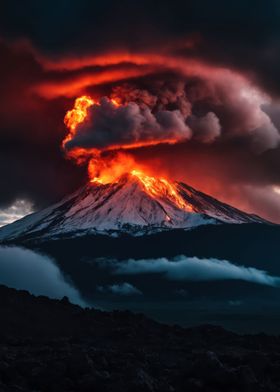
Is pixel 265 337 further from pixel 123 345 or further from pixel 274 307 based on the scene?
pixel 274 307

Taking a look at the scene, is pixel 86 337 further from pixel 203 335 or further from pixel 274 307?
pixel 274 307

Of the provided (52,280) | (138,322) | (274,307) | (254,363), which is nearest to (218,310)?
(274,307)

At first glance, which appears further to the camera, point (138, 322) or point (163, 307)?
point (163, 307)

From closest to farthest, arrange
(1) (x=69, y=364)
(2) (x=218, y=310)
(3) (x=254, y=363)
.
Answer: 1. (1) (x=69, y=364)
2. (3) (x=254, y=363)
3. (2) (x=218, y=310)

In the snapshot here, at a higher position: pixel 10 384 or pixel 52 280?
pixel 52 280

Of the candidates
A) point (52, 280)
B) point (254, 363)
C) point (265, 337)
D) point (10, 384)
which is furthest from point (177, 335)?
point (52, 280)

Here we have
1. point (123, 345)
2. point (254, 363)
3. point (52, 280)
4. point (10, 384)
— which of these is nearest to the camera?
point (10, 384)
